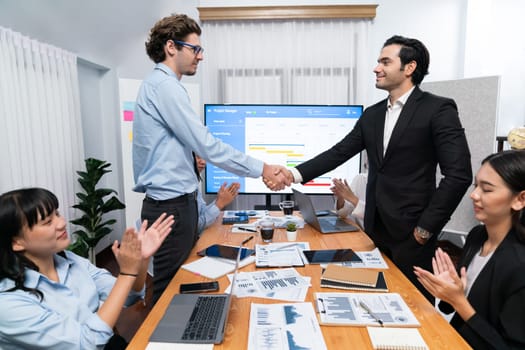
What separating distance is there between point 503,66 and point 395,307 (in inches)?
137

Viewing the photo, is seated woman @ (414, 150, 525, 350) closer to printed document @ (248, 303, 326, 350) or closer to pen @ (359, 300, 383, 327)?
pen @ (359, 300, 383, 327)

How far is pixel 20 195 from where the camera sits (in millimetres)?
1081

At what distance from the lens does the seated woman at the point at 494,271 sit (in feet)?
3.40

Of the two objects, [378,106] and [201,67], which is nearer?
[378,106]

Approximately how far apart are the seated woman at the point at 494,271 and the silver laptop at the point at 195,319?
→ 2.17 ft

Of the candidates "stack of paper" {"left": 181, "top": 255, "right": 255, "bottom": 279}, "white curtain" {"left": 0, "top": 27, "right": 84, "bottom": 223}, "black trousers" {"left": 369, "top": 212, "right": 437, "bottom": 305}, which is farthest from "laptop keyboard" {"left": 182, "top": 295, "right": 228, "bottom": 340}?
"white curtain" {"left": 0, "top": 27, "right": 84, "bottom": 223}

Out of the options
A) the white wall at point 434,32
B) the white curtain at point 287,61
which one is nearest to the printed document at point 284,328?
the white curtain at point 287,61

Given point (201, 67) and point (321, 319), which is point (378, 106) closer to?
point (321, 319)

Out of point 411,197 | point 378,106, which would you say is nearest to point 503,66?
point 378,106

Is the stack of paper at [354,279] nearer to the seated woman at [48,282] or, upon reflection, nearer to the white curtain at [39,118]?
the seated woman at [48,282]

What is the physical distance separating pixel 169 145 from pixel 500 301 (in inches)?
55.9

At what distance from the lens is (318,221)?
198 centimetres

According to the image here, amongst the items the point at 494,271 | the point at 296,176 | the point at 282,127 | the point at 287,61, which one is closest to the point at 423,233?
the point at 494,271

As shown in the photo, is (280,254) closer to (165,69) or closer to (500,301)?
→ (500,301)
